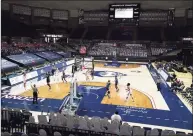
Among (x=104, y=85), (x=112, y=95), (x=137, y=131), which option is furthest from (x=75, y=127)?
(x=104, y=85)

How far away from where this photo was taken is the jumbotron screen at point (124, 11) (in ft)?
141

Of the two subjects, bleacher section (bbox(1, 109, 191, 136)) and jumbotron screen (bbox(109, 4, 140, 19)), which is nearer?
bleacher section (bbox(1, 109, 191, 136))

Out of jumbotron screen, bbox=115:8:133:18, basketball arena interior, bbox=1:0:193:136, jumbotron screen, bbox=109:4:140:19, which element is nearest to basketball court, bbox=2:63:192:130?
basketball arena interior, bbox=1:0:193:136

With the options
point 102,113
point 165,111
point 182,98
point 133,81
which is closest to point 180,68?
point 133,81

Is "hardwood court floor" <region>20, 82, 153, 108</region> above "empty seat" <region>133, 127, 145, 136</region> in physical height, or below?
below

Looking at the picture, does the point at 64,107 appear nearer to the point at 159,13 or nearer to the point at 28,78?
the point at 28,78

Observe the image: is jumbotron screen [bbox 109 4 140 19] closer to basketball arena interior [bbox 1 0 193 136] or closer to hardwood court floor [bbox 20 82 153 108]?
basketball arena interior [bbox 1 0 193 136]

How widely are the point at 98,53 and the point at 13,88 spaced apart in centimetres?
3004

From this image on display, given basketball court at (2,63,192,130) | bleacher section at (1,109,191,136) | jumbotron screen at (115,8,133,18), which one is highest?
jumbotron screen at (115,8,133,18)

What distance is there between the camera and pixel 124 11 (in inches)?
1731

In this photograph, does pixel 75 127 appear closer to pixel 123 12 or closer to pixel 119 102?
pixel 119 102

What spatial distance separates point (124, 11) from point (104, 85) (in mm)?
25740

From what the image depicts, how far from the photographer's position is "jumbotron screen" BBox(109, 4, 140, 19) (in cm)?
4291

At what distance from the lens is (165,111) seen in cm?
1449
